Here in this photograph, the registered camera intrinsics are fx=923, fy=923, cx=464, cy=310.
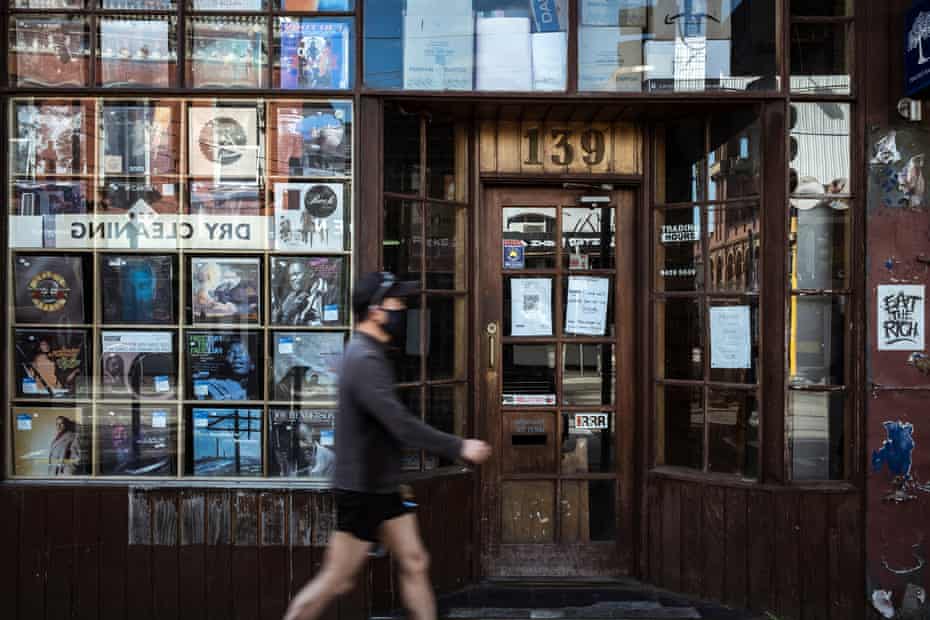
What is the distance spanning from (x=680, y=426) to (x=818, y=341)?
1038 mm

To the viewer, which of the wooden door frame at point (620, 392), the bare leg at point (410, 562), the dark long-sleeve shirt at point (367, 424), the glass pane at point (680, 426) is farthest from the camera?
the wooden door frame at point (620, 392)

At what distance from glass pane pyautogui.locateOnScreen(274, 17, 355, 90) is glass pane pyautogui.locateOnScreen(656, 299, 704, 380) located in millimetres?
2582

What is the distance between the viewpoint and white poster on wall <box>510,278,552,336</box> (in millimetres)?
6391

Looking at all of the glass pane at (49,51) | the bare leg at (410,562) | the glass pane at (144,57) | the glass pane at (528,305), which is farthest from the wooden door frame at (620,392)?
the glass pane at (49,51)

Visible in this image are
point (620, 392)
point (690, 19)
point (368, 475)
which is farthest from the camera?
point (620, 392)

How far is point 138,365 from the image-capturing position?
5738mm

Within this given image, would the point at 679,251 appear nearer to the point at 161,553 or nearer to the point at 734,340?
the point at 734,340

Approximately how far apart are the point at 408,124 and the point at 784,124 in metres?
2.33

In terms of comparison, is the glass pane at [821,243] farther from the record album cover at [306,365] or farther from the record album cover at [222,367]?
the record album cover at [222,367]

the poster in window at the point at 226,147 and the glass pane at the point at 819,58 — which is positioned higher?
the glass pane at the point at 819,58

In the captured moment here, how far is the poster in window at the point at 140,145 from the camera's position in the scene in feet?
18.8

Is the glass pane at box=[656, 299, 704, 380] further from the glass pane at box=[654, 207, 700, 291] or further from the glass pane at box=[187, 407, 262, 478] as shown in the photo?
the glass pane at box=[187, 407, 262, 478]

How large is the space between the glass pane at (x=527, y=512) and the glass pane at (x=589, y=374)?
0.65 metres

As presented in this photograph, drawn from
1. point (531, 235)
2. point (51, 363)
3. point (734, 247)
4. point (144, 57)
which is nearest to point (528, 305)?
point (531, 235)
